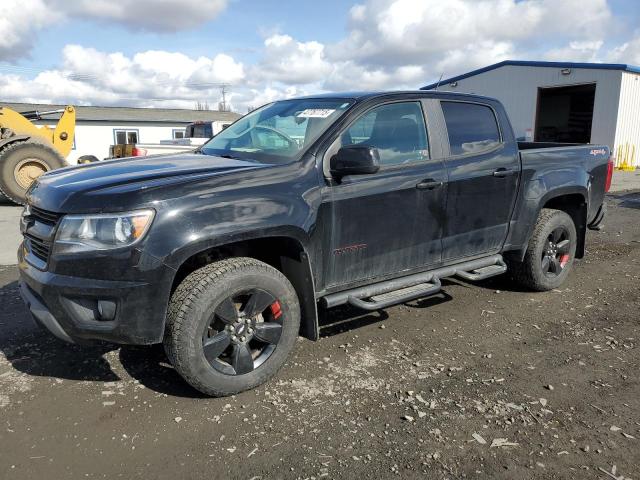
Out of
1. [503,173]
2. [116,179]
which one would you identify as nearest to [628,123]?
[503,173]

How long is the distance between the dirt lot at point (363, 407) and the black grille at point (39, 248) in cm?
91

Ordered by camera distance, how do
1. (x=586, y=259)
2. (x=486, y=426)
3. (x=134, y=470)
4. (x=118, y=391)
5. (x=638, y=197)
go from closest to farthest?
(x=134, y=470)
(x=486, y=426)
(x=118, y=391)
(x=586, y=259)
(x=638, y=197)

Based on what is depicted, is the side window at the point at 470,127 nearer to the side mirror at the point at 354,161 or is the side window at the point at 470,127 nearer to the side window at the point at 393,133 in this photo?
the side window at the point at 393,133

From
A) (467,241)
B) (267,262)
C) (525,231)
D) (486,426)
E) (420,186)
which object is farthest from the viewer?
(525,231)

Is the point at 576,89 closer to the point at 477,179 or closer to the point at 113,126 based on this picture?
the point at 477,179

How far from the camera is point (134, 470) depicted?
2580 mm

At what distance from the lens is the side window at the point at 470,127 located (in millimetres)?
4258

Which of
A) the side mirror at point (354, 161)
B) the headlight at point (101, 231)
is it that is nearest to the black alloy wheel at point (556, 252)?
the side mirror at point (354, 161)

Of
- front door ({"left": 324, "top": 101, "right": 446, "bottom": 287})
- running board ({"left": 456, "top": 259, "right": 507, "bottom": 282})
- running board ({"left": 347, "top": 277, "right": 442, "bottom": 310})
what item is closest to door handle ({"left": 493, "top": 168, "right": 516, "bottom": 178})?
front door ({"left": 324, "top": 101, "right": 446, "bottom": 287})

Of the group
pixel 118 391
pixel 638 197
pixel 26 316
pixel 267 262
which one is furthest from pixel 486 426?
pixel 638 197

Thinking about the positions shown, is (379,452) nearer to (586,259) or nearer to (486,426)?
(486,426)

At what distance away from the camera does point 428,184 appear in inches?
154

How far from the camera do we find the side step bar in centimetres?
362

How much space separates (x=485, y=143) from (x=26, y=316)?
4.30m
